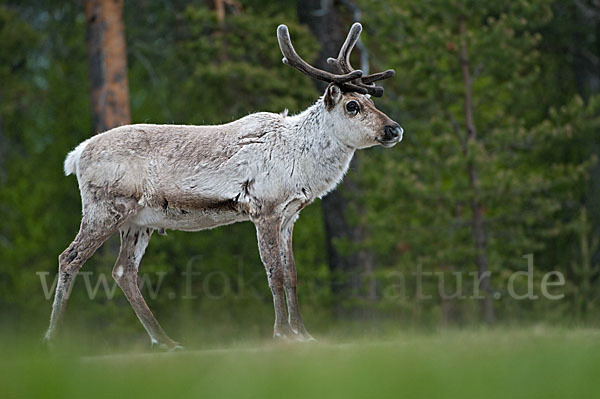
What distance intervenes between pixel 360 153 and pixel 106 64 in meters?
4.17

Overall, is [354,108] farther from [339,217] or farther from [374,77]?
[339,217]

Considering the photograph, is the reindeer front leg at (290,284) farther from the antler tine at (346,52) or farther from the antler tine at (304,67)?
the antler tine at (346,52)

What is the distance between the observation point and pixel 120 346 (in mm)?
7145

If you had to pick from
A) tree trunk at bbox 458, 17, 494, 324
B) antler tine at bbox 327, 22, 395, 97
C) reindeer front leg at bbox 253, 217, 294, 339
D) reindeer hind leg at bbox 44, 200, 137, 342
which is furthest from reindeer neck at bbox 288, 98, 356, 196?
tree trunk at bbox 458, 17, 494, 324

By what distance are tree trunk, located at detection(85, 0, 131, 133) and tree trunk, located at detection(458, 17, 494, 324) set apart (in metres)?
4.99

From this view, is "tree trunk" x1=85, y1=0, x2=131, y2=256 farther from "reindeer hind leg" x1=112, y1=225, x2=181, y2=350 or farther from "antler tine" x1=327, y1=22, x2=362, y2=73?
"antler tine" x1=327, y1=22, x2=362, y2=73

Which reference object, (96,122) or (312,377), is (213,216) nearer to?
(312,377)

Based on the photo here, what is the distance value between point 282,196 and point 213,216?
1.73 feet

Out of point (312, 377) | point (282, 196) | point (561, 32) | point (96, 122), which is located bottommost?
point (312, 377)

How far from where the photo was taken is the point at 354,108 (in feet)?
22.4

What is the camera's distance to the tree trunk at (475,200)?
1343 centimetres

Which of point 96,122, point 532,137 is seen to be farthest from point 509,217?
point 96,122

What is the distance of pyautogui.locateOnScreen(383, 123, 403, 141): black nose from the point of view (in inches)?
264

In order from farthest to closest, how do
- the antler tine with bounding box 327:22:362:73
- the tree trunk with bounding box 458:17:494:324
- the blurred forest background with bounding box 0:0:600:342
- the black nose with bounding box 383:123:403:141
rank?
the blurred forest background with bounding box 0:0:600:342 → the tree trunk with bounding box 458:17:494:324 → the antler tine with bounding box 327:22:362:73 → the black nose with bounding box 383:123:403:141
